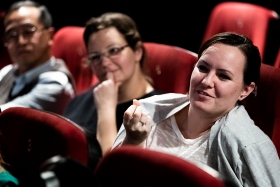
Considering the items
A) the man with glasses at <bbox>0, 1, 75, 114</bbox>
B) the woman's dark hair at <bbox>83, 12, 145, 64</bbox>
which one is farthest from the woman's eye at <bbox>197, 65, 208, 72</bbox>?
the man with glasses at <bbox>0, 1, 75, 114</bbox>

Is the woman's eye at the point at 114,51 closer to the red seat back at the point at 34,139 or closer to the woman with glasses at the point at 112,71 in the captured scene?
the woman with glasses at the point at 112,71

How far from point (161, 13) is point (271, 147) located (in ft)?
4.33

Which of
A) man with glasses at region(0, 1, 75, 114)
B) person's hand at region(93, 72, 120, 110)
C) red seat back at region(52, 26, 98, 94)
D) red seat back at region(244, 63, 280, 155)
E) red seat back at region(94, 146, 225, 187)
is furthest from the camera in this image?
red seat back at region(52, 26, 98, 94)

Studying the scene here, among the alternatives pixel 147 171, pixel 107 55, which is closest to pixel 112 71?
pixel 107 55

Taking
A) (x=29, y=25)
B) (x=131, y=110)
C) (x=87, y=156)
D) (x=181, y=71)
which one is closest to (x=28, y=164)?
(x=87, y=156)

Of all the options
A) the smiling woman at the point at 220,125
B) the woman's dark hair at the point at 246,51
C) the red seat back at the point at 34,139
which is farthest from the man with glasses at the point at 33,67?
the woman's dark hair at the point at 246,51

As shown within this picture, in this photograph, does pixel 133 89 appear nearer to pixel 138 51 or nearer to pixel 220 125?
pixel 138 51

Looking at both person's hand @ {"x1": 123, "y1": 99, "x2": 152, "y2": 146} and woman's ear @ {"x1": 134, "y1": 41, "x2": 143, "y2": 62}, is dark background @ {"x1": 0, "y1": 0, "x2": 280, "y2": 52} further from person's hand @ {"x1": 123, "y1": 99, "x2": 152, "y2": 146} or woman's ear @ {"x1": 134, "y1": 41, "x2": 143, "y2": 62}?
person's hand @ {"x1": 123, "y1": 99, "x2": 152, "y2": 146}

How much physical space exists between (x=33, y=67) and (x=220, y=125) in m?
0.92

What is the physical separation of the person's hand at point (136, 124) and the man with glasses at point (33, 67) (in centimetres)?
64

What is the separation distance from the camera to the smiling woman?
38.3 inches

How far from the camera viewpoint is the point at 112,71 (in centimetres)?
152

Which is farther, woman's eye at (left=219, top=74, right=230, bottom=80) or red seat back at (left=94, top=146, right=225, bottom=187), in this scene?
woman's eye at (left=219, top=74, right=230, bottom=80)

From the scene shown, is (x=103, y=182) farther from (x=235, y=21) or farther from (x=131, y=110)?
(x=235, y=21)
